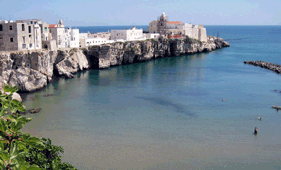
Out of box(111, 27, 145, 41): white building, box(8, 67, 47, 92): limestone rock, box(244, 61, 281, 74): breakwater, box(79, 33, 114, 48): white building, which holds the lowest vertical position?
box(8, 67, 47, 92): limestone rock

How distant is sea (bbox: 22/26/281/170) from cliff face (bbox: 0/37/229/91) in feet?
8.90

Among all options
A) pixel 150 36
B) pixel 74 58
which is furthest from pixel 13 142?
pixel 150 36

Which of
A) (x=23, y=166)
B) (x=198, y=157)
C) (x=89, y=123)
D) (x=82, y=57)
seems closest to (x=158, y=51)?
(x=82, y=57)

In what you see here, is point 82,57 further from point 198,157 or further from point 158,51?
point 198,157

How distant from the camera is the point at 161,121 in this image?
25.1 m

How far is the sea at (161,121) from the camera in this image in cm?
1844

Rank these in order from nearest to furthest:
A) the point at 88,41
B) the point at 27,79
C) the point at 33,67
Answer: the point at 27,79, the point at 33,67, the point at 88,41

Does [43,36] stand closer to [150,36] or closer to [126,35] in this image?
[126,35]

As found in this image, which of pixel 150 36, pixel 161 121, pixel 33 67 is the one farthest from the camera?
pixel 150 36

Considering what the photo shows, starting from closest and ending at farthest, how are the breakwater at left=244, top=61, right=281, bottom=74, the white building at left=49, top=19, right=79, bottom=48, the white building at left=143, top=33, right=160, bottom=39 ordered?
the white building at left=49, top=19, right=79, bottom=48 < the breakwater at left=244, top=61, right=281, bottom=74 < the white building at left=143, top=33, right=160, bottom=39

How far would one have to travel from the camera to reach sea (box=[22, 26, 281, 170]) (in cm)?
1844

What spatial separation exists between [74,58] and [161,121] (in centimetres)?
2810

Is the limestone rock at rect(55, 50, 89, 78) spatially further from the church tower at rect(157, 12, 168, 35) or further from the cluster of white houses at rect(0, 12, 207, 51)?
the church tower at rect(157, 12, 168, 35)

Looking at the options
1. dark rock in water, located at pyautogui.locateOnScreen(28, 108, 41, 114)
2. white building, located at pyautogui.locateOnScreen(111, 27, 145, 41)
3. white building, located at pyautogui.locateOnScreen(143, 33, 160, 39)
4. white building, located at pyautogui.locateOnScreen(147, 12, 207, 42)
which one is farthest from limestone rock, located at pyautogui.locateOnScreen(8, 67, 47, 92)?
white building, located at pyautogui.locateOnScreen(147, 12, 207, 42)
